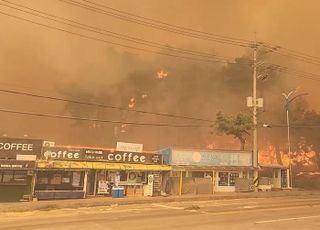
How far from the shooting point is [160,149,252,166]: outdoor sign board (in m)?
39.8

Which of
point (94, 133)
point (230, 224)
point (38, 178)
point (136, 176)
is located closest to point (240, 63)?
point (94, 133)

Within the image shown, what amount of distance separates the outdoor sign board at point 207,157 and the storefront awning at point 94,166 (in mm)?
1828

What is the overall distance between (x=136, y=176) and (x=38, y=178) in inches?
381

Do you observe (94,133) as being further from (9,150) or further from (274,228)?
(274,228)

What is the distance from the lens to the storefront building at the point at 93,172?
32.6 m

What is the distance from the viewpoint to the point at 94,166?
3431 cm

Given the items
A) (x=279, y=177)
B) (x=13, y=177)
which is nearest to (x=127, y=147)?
(x=13, y=177)

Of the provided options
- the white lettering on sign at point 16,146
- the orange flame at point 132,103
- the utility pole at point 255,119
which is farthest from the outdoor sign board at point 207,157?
the orange flame at point 132,103

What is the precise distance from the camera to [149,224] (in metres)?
17.5

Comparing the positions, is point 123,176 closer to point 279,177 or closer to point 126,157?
point 126,157

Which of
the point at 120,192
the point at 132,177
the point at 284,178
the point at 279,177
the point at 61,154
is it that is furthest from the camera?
the point at 284,178

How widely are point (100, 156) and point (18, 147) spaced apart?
7.73 metres

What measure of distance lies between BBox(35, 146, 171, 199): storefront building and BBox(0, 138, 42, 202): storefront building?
877 mm

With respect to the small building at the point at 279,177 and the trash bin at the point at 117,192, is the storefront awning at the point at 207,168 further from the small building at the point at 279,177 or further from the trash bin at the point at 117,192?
the small building at the point at 279,177
